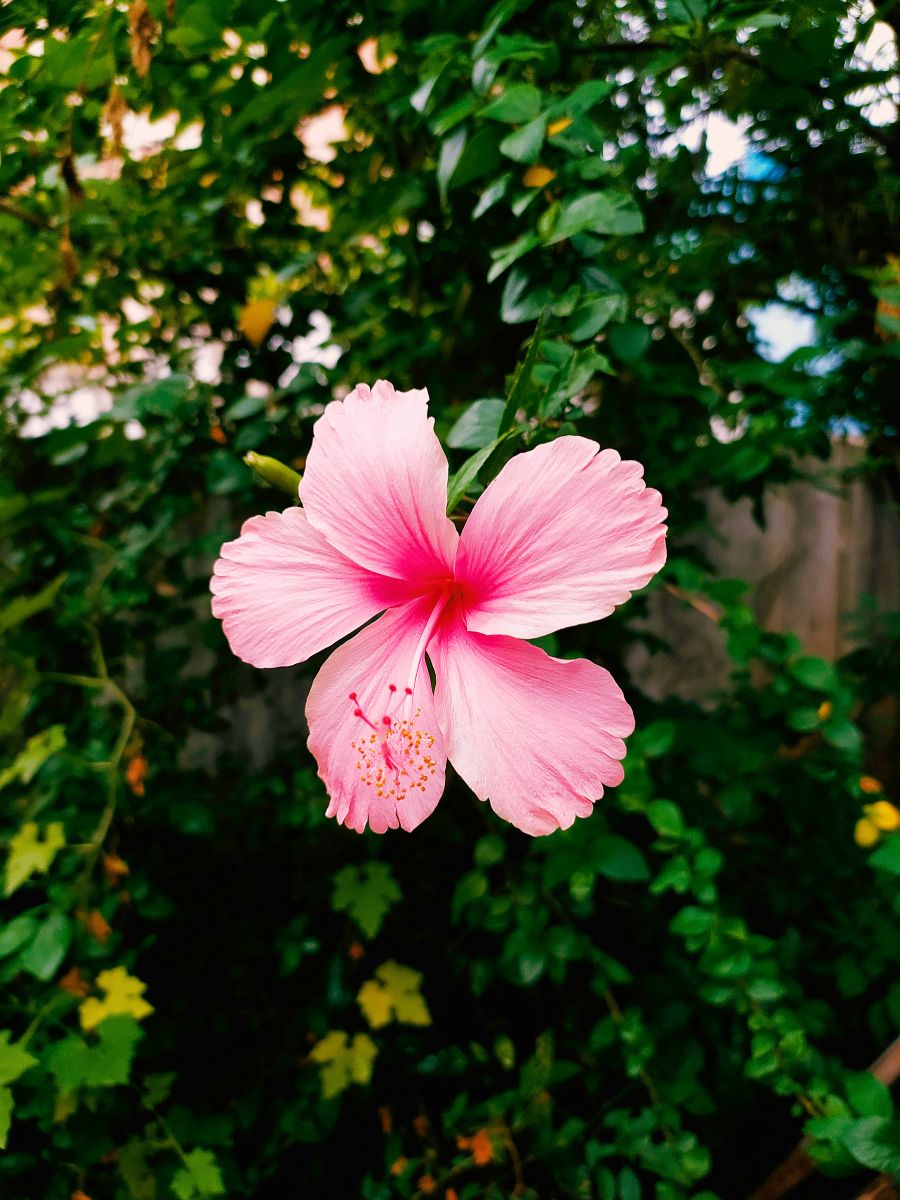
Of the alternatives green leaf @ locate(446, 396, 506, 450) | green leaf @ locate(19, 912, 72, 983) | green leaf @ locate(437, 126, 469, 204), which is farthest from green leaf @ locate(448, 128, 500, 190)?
green leaf @ locate(19, 912, 72, 983)

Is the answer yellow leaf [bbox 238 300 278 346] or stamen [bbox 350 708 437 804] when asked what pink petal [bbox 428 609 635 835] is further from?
yellow leaf [bbox 238 300 278 346]

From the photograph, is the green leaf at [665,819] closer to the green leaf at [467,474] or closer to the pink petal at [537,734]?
the pink petal at [537,734]

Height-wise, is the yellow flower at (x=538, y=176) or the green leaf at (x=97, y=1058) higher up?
the yellow flower at (x=538, y=176)

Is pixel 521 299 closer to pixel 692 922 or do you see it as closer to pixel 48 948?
pixel 692 922

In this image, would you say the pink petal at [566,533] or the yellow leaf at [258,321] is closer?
the pink petal at [566,533]

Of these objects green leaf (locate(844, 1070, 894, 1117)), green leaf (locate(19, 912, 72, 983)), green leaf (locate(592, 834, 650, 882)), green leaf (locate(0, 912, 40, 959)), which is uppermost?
green leaf (locate(0, 912, 40, 959))

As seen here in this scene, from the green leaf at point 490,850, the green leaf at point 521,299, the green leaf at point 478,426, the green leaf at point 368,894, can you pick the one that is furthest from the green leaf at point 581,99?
the green leaf at point 368,894
